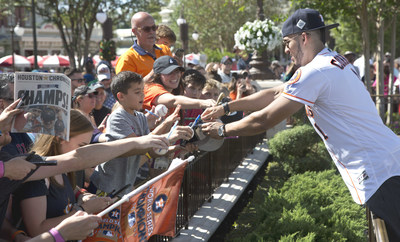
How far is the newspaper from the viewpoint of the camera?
2.62 metres

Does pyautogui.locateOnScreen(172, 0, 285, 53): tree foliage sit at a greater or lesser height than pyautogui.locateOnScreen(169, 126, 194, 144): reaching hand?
greater

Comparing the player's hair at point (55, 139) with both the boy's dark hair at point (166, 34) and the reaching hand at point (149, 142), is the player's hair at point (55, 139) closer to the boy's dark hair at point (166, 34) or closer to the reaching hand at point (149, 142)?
the reaching hand at point (149, 142)

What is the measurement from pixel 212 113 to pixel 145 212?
1441 mm

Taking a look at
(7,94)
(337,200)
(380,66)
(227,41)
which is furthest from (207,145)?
(227,41)

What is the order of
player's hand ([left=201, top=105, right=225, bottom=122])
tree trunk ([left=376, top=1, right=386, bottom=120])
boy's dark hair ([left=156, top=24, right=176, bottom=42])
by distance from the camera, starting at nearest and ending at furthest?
player's hand ([left=201, top=105, right=225, bottom=122])
boy's dark hair ([left=156, top=24, right=176, bottom=42])
tree trunk ([left=376, top=1, right=386, bottom=120])

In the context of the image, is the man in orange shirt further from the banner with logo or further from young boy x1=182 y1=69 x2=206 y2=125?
the banner with logo

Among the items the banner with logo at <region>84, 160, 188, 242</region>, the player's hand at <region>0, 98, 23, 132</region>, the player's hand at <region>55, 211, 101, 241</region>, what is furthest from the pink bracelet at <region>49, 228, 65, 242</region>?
the player's hand at <region>0, 98, 23, 132</region>

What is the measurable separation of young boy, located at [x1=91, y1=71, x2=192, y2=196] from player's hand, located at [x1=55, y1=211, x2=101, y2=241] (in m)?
1.39

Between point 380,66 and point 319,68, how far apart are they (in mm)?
10720

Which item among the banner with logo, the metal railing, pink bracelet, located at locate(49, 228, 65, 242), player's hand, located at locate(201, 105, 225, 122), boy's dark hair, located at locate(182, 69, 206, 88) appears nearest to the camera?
pink bracelet, located at locate(49, 228, 65, 242)

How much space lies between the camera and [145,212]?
2943mm

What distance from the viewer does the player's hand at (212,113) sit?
4.18 m

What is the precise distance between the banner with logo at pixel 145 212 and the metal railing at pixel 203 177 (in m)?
1.40

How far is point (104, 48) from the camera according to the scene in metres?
17.3
